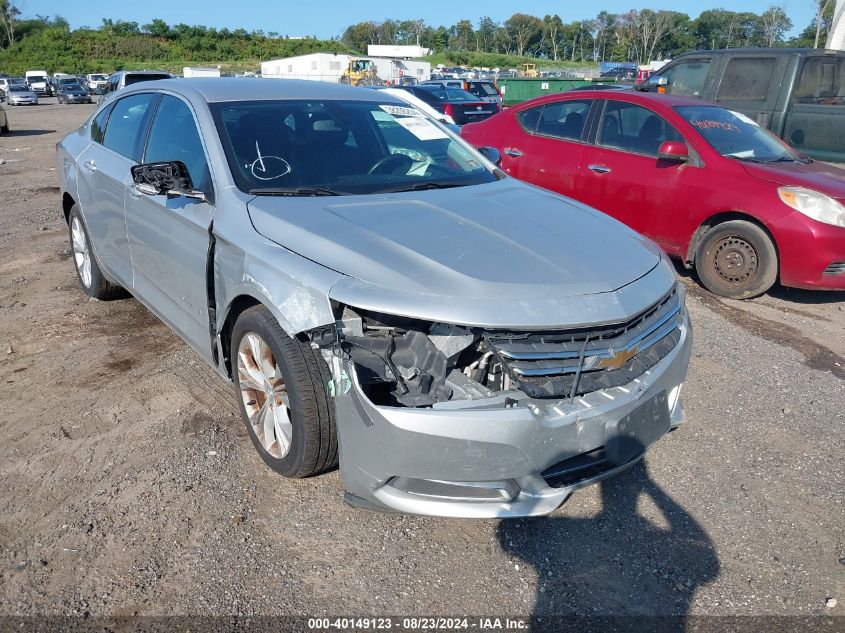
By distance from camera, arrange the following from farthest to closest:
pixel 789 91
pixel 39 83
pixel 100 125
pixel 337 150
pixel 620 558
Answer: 1. pixel 39 83
2. pixel 789 91
3. pixel 100 125
4. pixel 337 150
5. pixel 620 558

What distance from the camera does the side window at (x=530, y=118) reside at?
713cm

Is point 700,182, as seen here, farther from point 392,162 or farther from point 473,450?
point 473,450

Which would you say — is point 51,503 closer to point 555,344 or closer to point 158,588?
point 158,588

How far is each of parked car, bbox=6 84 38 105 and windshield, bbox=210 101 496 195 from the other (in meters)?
47.1

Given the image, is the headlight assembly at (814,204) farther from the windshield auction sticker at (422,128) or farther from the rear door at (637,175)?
the windshield auction sticker at (422,128)

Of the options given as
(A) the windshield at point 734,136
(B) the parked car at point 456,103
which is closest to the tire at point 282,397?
(A) the windshield at point 734,136

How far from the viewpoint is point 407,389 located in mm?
2518

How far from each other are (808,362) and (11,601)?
461 cm

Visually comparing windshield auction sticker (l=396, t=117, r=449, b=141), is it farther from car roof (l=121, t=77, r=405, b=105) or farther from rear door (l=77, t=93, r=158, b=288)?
rear door (l=77, t=93, r=158, b=288)

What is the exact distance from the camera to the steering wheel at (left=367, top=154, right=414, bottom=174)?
368cm

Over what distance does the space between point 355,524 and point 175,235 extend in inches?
68.3

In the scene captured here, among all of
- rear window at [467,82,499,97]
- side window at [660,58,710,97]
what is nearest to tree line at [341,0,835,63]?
rear window at [467,82,499,97]

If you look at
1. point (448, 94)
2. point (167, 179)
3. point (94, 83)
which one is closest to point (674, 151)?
point (167, 179)

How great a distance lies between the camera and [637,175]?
245 inches
